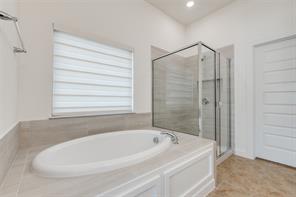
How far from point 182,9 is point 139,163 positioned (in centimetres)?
304

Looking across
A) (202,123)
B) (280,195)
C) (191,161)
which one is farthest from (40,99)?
(280,195)

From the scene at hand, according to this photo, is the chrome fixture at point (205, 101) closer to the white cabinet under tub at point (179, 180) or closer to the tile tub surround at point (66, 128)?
the white cabinet under tub at point (179, 180)

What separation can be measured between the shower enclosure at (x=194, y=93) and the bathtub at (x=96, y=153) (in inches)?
28.0

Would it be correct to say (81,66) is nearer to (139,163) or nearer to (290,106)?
A: (139,163)

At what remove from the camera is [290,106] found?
2.08 m

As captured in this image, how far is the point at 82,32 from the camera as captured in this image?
5.94 ft

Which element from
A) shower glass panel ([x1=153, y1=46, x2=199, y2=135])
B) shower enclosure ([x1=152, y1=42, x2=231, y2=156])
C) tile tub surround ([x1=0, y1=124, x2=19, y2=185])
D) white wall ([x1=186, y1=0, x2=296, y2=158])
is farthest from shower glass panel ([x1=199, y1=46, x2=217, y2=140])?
tile tub surround ([x1=0, y1=124, x2=19, y2=185])

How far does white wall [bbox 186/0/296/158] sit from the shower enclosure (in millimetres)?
223

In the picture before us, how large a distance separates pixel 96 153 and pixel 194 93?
161cm

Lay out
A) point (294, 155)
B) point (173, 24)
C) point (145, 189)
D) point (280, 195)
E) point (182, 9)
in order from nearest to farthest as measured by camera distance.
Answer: point (145, 189) < point (280, 195) < point (294, 155) < point (182, 9) < point (173, 24)

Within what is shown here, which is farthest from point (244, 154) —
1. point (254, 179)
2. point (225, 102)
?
point (225, 102)

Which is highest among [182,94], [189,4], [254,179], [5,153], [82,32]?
[189,4]

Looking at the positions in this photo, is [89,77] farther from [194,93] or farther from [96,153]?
[194,93]

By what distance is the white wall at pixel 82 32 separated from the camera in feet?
4.84
